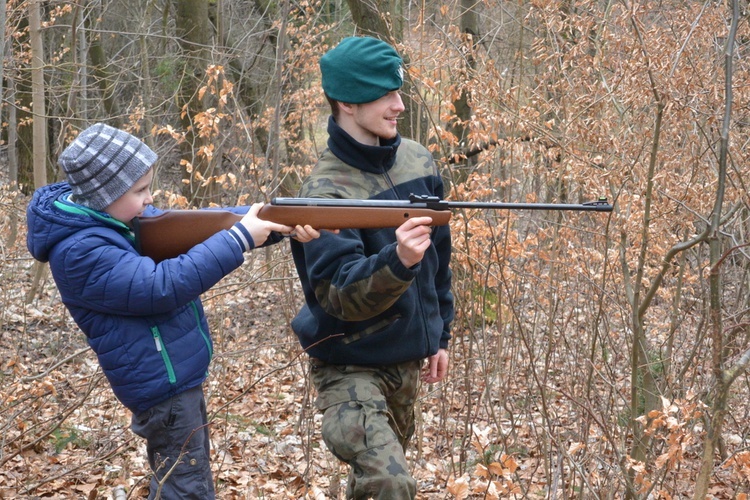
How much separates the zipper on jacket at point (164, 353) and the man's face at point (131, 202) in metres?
0.47

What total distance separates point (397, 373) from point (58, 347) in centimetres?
582

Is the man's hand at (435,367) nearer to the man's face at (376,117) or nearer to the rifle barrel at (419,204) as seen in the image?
the rifle barrel at (419,204)

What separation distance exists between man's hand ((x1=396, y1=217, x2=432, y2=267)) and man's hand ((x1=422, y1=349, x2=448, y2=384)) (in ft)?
2.78

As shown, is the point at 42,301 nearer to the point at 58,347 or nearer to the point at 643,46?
the point at 58,347

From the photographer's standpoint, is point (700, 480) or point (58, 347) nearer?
point (700, 480)

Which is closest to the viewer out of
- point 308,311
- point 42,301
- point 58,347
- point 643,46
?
point 308,311

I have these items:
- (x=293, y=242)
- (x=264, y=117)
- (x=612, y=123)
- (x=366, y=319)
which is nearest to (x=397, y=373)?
(x=366, y=319)

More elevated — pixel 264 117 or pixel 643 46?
pixel 643 46

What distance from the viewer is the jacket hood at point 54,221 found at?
3.18 meters

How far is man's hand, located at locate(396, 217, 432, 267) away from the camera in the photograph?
9.93 feet

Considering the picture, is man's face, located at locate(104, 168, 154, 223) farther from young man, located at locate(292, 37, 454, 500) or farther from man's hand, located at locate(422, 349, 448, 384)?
man's hand, located at locate(422, 349, 448, 384)

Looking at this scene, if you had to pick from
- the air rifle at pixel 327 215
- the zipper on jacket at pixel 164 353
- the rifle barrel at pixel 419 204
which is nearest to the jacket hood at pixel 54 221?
the air rifle at pixel 327 215

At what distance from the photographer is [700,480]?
11.0 feet

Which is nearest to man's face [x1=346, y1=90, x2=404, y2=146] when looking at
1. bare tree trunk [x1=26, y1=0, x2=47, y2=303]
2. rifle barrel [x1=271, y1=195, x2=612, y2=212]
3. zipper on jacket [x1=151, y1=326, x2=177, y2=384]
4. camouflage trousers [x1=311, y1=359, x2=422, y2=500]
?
rifle barrel [x1=271, y1=195, x2=612, y2=212]
